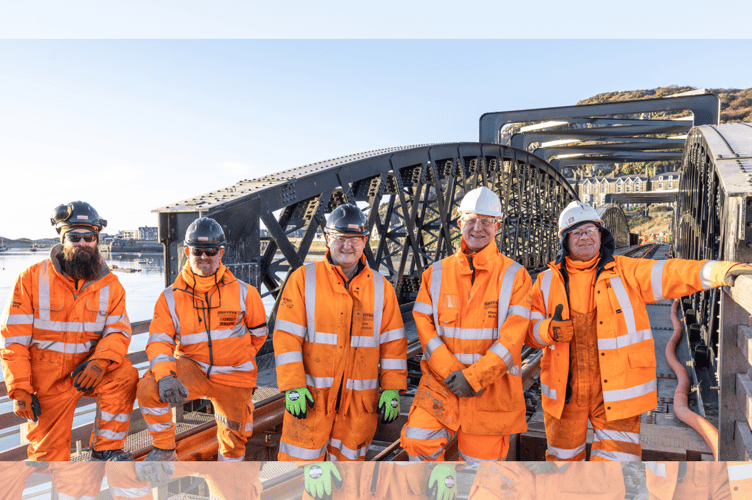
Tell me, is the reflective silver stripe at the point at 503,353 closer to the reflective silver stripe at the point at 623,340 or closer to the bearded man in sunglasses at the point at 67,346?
the reflective silver stripe at the point at 623,340

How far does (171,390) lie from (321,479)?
5.82ft

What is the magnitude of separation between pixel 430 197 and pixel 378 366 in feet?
27.0

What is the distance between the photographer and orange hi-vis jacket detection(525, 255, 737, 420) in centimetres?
324

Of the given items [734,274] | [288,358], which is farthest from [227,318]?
[734,274]

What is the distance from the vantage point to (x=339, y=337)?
331 centimetres

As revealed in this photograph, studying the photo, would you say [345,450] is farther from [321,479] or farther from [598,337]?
[598,337]

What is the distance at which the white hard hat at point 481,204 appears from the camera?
348 cm

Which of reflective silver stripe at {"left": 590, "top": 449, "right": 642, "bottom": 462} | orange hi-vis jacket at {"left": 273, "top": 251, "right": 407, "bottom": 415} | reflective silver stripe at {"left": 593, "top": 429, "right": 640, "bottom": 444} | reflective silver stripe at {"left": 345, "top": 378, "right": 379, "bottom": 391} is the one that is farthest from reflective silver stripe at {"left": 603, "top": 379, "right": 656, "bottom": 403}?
reflective silver stripe at {"left": 345, "top": 378, "right": 379, "bottom": 391}

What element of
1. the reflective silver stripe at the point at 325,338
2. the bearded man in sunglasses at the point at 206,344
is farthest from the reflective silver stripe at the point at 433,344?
the bearded man in sunglasses at the point at 206,344

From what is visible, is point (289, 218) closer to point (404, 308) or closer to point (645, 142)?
point (404, 308)

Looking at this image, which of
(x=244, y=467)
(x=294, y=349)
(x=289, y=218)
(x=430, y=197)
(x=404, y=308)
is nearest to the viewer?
(x=244, y=467)

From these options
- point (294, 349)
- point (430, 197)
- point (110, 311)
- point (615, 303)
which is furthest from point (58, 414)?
point (430, 197)

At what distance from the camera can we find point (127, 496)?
2064 millimetres

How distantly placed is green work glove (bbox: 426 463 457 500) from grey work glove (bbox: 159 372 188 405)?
2.03 metres
